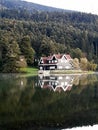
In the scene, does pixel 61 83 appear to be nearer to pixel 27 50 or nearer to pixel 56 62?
pixel 27 50

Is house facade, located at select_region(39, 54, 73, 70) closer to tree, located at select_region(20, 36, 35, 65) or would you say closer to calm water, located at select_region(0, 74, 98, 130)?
tree, located at select_region(20, 36, 35, 65)

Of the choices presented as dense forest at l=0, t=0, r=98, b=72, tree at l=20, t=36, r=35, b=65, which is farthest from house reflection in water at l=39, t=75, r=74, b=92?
tree at l=20, t=36, r=35, b=65

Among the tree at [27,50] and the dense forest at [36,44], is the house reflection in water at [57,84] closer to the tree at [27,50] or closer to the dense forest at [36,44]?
the dense forest at [36,44]

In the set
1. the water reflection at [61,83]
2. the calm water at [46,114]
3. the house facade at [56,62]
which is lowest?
the house facade at [56,62]

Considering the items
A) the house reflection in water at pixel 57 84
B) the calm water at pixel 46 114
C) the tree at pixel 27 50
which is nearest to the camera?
the calm water at pixel 46 114

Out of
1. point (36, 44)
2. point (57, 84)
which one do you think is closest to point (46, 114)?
point (57, 84)

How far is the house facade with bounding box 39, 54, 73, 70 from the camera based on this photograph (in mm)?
107606

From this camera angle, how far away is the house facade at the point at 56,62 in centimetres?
10761

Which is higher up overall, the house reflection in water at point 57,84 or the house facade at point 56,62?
the house reflection in water at point 57,84

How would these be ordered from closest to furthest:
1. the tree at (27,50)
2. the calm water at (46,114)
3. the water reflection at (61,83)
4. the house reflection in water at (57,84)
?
the calm water at (46,114) → the house reflection in water at (57,84) → the water reflection at (61,83) → the tree at (27,50)

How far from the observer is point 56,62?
10900 cm

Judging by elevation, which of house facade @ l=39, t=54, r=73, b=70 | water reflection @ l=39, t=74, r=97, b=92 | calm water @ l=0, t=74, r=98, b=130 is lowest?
house facade @ l=39, t=54, r=73, b=70

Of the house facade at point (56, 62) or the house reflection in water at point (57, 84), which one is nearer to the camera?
the house reflection in water at point (57, 84)

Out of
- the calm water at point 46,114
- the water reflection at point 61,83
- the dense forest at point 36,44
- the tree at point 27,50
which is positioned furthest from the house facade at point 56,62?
the calm water at point 46,114
